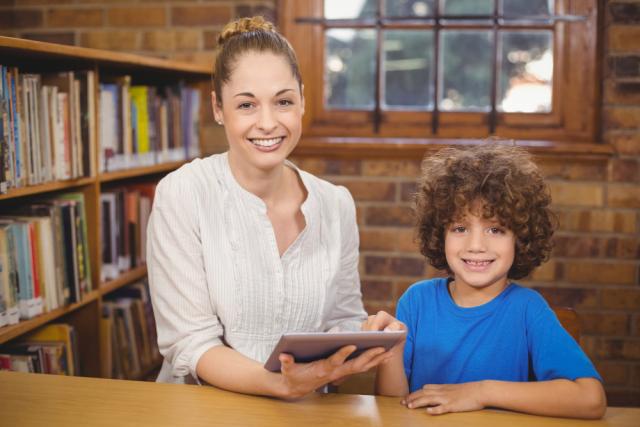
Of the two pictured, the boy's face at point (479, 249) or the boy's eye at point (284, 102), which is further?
the boy's eye at point (284, 102)

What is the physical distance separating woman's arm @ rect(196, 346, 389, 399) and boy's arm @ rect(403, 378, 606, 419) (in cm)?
11

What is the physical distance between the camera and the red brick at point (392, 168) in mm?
2889

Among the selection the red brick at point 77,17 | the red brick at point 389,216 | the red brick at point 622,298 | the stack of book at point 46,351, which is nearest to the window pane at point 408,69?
the red brick at point 389,216

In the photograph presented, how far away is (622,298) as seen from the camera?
111 inches

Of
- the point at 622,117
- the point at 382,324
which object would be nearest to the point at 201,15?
the point at 622,117

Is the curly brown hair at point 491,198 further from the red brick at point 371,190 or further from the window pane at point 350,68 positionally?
the window pane at point 350,68

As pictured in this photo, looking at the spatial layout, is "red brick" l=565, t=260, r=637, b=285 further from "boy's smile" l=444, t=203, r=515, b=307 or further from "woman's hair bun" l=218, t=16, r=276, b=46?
"woman's hair bun" l=218, t=16, r=276, b=46

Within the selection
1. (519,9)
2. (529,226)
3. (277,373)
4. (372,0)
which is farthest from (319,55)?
(277,373)

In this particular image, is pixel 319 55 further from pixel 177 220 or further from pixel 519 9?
pixel 177 220

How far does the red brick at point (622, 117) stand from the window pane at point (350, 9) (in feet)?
3.34

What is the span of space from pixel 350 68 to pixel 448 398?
206 cm

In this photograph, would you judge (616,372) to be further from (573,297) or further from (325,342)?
(325,342)

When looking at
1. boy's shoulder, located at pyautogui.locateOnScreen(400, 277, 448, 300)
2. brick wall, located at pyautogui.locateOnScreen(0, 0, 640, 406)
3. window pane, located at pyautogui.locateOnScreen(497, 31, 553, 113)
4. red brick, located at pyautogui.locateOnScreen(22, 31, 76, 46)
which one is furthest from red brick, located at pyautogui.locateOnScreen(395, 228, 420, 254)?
red brick, located at pyautogui.locateOnScreen(22, 31, 76, 46)

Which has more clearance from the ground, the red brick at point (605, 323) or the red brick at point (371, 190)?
the red brick at point (371, 190)
